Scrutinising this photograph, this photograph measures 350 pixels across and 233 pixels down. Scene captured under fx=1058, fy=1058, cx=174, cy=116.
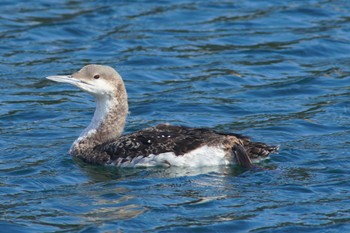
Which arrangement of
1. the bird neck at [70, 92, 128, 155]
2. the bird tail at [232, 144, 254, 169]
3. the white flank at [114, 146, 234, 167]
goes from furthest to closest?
the bird neck at [70, 92, 128, 155], the white flank at [114, 146, 234, 167], the bird tail at [232, 144, 254, 169]

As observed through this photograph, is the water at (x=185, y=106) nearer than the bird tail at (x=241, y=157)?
Yes

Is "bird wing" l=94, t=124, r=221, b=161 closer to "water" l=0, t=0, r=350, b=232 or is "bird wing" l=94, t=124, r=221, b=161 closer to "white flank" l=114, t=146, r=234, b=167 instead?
"white flank" l=114, t=146, r=234, b=167

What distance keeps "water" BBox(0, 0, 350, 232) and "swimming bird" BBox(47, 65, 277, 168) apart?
140mm

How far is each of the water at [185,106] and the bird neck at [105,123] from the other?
0.28 meters

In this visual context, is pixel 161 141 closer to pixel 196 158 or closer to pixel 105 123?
pixel 196 158

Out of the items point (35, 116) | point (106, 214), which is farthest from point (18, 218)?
point (35, 116)

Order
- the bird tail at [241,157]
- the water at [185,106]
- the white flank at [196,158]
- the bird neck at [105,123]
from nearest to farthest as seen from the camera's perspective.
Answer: the water at [185,106] → the bird tail at [241,157] → the white flank at [196,158] → the bird neck at [105,123]

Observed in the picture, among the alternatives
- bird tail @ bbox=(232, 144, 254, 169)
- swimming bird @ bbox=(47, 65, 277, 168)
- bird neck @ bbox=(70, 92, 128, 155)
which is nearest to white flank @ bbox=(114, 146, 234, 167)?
swimming bird @ bbox=(47, 65, 277, 168)

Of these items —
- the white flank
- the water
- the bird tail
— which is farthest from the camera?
the white flank

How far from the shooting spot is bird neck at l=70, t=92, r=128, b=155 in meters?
12.0

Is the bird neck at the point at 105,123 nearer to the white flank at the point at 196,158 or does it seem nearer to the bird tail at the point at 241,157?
the white flank at the point at 196,158

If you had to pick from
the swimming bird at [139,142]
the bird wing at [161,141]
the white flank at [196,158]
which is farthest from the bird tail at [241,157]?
the bird wing at [161,141]

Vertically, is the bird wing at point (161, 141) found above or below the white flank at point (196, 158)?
above

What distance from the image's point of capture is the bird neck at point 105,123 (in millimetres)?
12031
